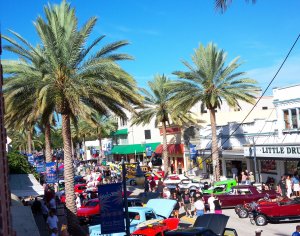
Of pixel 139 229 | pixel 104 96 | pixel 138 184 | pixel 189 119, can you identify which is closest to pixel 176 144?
pixel 189 119

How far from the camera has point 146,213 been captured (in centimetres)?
1805

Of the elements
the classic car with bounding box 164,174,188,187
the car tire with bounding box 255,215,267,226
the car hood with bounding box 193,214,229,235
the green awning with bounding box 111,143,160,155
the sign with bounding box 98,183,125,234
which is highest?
the green awning with bounding box 111,143,160,155

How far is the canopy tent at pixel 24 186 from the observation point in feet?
62.1

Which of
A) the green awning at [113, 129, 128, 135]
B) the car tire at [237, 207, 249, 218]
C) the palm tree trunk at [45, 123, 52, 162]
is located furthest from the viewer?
the green awning at [113, 129, 128, 135]

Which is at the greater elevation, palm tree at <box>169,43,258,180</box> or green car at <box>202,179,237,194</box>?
palm tree at <box>169,43,258,180</box>

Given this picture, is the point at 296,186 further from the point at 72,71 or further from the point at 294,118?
the point at 72,71

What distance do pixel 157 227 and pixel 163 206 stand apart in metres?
3.95

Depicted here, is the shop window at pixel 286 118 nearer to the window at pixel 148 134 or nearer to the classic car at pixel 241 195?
the classic car at pixel 241 195

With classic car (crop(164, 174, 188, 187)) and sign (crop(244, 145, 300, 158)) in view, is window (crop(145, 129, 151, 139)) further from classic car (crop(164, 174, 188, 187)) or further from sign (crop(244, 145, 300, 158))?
sign (crop(244, 145, 300, 158))

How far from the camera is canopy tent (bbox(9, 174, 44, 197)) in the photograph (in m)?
18.9

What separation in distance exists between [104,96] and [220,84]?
1471 centimetres

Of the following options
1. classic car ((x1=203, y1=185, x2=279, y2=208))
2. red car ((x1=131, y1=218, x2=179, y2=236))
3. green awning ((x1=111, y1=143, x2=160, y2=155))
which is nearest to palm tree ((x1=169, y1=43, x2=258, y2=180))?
classic car ((x1=203, y1=185, x2=279, y2=208))

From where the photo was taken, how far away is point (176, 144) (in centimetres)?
5075

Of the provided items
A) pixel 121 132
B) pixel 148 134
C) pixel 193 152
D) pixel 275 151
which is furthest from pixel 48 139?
pixel 121 132
